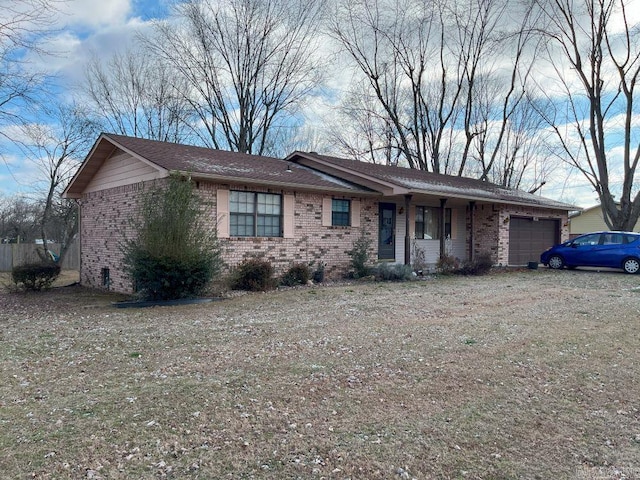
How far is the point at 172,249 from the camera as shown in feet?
30.2

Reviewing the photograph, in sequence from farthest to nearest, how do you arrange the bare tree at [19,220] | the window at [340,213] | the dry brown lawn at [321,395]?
the bare tree at [19,220] < the window at [340,213] < the dry brown lawn at [321,395]

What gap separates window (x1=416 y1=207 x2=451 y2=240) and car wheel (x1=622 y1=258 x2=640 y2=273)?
597 cm

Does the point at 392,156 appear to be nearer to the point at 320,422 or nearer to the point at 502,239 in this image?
the point at 502,239

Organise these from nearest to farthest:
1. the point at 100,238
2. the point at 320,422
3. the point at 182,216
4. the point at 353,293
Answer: the point at 320,422
the point at 182,216
the point at 353,293
the point at 100,238

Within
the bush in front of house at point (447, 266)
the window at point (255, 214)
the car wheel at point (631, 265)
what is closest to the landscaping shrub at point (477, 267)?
the bush in front of house at point (447, 266)

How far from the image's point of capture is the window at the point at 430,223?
17641 mm

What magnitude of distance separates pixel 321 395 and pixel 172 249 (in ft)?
19.3

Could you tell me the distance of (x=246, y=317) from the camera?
7992 millimetres

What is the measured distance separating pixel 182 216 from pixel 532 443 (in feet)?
24.9

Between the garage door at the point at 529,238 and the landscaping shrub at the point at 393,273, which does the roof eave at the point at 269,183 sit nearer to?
the landscaping shrub at the point at 393,273

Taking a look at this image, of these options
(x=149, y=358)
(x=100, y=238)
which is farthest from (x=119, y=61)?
(x=149, y=358)

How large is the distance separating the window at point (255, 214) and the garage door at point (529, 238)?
11.0m

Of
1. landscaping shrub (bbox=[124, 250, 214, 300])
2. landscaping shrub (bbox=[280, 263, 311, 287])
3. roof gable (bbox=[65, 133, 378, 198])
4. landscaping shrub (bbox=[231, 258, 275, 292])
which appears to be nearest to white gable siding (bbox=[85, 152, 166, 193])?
roof gable (bbox=[65, 133, 378, 198])

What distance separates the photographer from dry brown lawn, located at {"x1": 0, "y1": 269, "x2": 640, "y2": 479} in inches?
120
